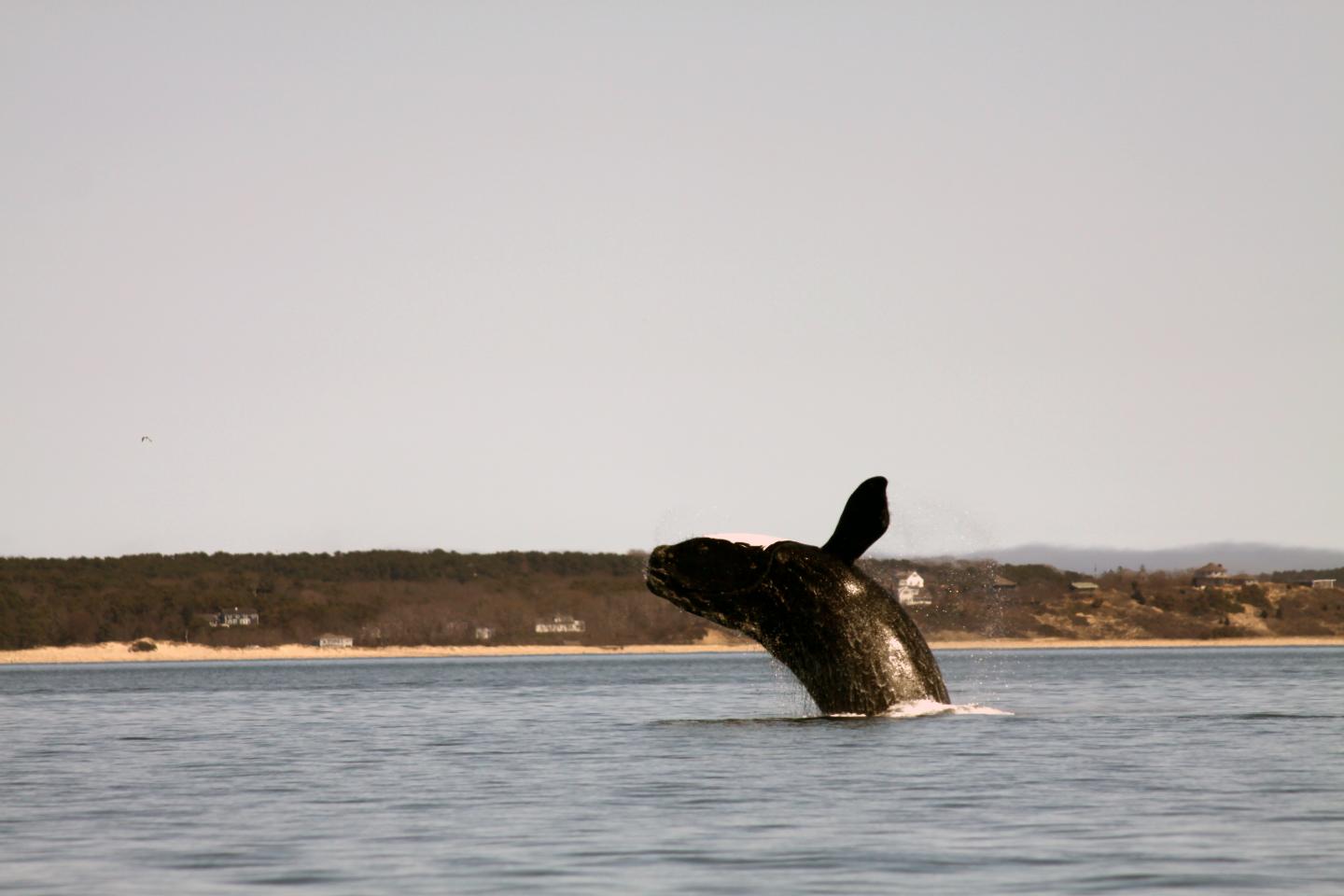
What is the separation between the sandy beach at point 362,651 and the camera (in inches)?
6742

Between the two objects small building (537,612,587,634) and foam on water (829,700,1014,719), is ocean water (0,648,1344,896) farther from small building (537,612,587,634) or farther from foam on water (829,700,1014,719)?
small building (537,612,587,634)

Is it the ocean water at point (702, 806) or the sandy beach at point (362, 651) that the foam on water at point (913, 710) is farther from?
the sandy beach at point (362, 651)

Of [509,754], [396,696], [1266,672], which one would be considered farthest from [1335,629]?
[509,754]

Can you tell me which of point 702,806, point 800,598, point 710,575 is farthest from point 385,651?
point 702,806

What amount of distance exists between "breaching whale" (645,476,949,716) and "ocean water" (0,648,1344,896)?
924 millimetres

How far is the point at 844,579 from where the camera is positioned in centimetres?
2316

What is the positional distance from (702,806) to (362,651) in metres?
169

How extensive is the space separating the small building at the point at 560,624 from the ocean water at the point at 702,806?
527 feet

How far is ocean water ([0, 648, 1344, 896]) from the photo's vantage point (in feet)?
Result: 44.6

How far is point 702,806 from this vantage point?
1772 centimetres

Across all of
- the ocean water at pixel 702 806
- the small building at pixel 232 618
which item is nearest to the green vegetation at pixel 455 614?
the small building at pixel 232 618

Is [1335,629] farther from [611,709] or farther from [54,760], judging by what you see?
[54,760]

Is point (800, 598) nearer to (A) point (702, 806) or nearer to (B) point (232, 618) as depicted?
(A) point (702, 806)

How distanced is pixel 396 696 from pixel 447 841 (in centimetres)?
4261
